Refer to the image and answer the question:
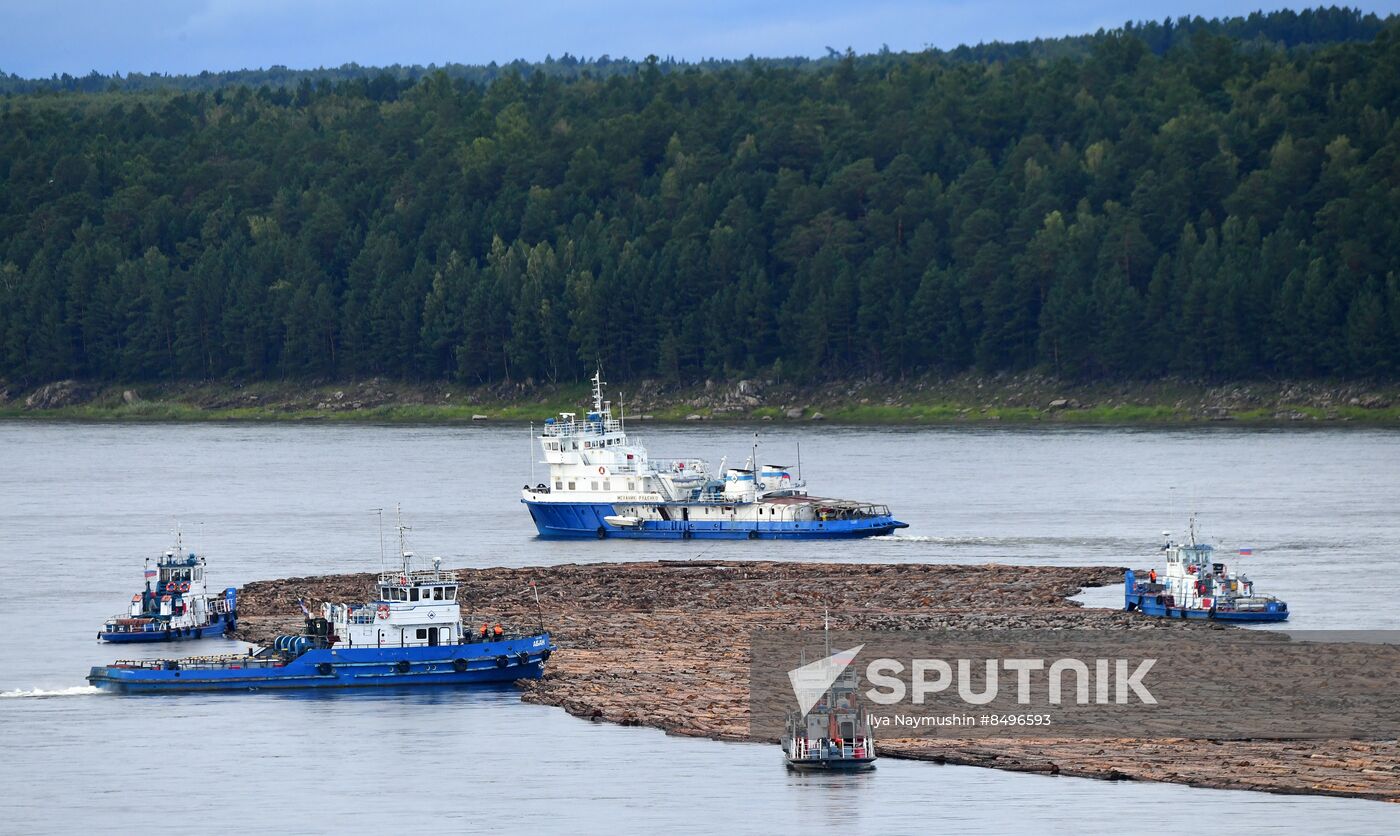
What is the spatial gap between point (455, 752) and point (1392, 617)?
34.7m

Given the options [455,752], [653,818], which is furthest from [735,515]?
[653,818]

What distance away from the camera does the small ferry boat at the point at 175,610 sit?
7950 cm

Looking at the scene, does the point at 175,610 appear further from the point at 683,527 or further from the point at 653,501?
the point at 653,501

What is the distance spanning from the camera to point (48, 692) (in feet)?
225

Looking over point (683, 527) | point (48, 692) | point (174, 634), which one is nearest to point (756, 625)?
point (174, 634)

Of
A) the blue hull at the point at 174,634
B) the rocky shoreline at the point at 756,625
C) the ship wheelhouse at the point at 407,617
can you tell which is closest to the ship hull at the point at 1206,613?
the rocky shoreline at the point at 756,625

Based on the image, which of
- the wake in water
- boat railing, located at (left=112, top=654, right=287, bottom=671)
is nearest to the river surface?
the wake in water

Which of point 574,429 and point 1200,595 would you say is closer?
point 1200,595

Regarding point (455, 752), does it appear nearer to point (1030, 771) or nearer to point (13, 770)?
point (13, 770)

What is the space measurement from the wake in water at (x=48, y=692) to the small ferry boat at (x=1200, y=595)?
34385 millimetres

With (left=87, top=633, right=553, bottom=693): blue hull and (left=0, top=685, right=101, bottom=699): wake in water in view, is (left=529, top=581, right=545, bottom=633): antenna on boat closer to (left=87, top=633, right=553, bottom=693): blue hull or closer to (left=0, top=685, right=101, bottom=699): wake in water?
(left=87, top=633, right=553, bottom=693): blue hull

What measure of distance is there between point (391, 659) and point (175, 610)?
15.0 metres

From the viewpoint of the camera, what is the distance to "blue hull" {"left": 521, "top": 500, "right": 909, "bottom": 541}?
115000 millimetres

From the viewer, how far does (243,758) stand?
59.2 meters
